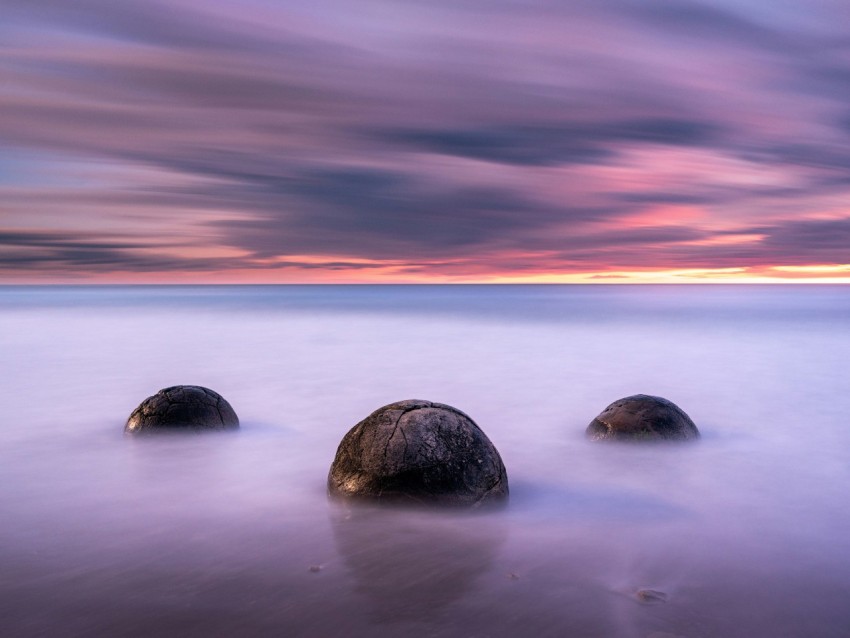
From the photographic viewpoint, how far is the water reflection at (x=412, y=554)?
3889 mm

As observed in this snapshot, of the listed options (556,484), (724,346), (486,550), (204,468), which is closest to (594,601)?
(486,550)

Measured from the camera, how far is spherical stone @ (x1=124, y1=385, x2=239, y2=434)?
7.82 meters

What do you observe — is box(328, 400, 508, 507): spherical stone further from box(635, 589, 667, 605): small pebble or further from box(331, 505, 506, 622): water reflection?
box(635, 589, 667, 605): small pebble

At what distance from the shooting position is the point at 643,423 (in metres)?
7.65

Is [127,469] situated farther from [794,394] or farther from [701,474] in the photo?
[794,394]

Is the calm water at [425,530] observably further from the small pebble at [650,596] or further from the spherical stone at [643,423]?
the spherical stone at [643,423]

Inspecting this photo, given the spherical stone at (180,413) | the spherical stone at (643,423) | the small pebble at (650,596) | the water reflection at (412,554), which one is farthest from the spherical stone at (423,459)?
the spherical stone at (180,413)

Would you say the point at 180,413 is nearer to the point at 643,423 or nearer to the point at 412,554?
the point at 412,554

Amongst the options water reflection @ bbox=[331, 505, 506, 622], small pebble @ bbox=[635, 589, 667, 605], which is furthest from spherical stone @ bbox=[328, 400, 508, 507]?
small pebble @ bbox=[635, 589, 667, 605]

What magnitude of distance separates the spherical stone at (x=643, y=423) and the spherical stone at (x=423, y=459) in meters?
2.86

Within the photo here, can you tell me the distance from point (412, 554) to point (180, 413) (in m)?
4.29

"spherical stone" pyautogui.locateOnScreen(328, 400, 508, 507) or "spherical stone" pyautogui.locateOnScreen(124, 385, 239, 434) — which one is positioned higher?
"spherical stone" pyautogui.locateOnScreen(328, 400, 508, 507)

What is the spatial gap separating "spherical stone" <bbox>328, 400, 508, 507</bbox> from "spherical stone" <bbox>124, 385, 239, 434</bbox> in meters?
3.22

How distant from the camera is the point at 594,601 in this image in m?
3.89
